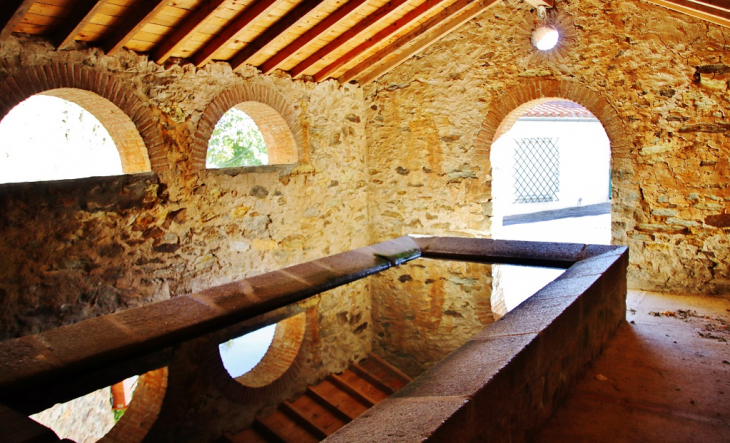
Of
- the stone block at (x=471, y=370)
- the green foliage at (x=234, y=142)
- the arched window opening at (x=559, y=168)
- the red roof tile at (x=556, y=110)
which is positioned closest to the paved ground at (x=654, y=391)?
the stone block at (x=471, y=370)

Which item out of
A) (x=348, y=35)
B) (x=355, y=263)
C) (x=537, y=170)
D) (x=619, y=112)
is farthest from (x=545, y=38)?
(x=537, y=170)

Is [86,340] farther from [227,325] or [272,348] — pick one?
[272,348]

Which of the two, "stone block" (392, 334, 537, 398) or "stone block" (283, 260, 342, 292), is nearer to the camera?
"stone block" (392, 334, 537, 398)

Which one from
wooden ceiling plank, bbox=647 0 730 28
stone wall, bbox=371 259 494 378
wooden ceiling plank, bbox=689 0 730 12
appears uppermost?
wooden ceiling plank, bbox=647 0 730 28

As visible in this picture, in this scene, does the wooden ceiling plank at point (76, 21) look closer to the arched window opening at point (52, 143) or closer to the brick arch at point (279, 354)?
the brick arch at point (279, 354)

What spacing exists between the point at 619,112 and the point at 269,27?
3341 mm

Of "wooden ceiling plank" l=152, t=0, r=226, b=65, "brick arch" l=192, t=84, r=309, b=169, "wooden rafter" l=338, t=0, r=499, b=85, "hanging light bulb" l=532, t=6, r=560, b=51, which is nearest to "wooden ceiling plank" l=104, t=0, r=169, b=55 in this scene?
"wooden ceiling plank" l=152, t=0, r=226, b=65

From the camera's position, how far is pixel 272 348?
3.57 meters

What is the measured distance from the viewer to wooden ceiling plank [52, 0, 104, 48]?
3.16 m

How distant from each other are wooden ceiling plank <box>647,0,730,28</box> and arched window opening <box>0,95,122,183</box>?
264 inches

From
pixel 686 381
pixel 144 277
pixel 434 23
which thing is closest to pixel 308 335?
pixel 144 277

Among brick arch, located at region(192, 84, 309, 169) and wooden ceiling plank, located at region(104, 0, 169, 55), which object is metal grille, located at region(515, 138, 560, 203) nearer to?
brick arch, located at region(192, 84, 309, 169)

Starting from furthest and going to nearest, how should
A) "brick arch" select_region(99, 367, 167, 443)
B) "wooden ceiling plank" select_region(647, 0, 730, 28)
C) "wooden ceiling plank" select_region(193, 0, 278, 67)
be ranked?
"wooden ceiling plank" select_region(647, 0, 730, 28), "wooden ceiling plank" select_region(193, 0, 278, 67), "brick arch" select_region(99, 367, 167, 443)

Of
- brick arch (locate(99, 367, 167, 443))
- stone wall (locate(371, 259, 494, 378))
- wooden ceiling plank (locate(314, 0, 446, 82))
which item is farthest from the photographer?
wooden ceiling plank (locate(314, 0, 446, 82))
